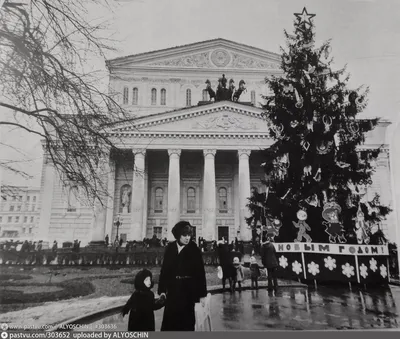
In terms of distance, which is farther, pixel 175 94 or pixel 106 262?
pixel 175 94

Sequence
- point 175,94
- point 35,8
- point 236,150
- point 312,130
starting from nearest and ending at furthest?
1. point 35,8
2. point 312,130
3. point 236,150
4. point 175,94

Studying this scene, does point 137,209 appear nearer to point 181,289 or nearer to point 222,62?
point 222,62

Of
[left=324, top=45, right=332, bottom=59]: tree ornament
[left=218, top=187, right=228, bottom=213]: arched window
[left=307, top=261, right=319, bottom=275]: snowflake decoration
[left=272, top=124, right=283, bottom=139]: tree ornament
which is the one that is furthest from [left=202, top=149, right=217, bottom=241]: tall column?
[left=324, top=45, right=332, bottom=59]: tree ornament

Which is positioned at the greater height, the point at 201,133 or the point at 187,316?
the point at 201,133

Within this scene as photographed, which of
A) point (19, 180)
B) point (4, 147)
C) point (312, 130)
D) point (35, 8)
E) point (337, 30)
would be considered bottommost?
point (19, 180)

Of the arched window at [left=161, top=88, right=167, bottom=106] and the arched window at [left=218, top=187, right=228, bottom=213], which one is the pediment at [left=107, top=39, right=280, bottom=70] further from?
the arched window at [left=218, top=187, right=228, bottom=213]

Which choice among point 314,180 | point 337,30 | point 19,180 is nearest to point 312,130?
point 314,180

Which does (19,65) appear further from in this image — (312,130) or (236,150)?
(236,150)

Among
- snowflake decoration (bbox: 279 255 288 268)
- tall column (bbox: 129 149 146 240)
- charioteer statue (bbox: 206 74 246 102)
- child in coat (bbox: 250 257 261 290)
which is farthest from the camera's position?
charioteer statue (bbox: 206 74 246 102)
